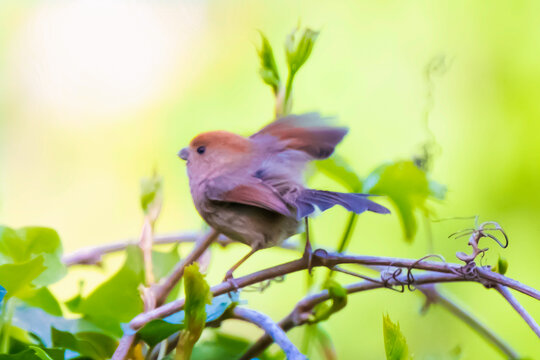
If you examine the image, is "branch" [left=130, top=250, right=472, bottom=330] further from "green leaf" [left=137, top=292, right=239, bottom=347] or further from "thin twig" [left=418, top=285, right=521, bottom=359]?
"thin twig" [left=418, top=285, right=521, bottom=359]

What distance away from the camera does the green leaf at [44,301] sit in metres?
0.59

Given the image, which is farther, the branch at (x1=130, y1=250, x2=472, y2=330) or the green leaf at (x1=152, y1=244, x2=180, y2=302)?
the green leaf at (x1=152, y1=244, x2=180, y2=302)

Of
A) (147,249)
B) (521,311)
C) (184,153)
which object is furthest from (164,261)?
(521,311)

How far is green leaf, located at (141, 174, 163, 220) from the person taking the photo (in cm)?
63

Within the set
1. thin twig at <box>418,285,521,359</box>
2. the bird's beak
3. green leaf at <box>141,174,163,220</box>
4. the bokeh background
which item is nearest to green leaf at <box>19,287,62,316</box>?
green leaf at <box>141,174,163,220</box>

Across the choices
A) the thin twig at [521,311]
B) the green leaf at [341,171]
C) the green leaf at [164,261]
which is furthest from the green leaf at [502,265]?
the green leaf at [164,261]

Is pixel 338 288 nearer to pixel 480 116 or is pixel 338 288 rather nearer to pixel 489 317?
pixel 489 317

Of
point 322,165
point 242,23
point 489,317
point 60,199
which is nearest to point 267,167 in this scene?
point 322,165

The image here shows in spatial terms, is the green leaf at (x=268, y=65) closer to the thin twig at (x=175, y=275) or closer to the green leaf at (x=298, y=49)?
the green leaf at (x=298, y=49)

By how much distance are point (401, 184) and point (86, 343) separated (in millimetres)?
343

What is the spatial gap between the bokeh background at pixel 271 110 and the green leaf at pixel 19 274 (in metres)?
1.26

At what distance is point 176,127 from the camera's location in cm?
231

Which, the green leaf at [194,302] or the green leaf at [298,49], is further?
the green leaf at [298,49]

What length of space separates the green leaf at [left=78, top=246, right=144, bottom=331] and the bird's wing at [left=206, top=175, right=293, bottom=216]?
0.38 ft
